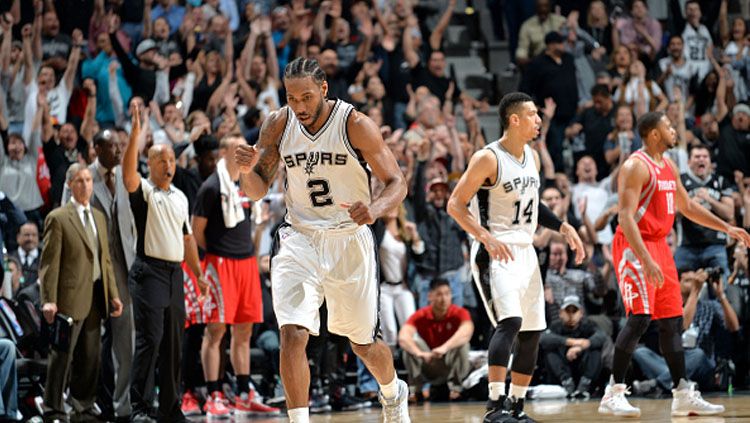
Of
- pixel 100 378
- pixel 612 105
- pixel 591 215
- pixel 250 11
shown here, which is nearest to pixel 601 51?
pixel 612 105

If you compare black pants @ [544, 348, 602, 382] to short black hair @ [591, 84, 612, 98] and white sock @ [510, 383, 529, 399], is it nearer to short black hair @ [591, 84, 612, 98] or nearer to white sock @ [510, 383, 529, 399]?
white sock @ [510, 383, 529, 399]

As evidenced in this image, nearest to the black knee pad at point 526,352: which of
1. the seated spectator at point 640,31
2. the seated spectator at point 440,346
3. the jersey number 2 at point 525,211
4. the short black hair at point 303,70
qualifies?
the jersey number 2 at point 525,211

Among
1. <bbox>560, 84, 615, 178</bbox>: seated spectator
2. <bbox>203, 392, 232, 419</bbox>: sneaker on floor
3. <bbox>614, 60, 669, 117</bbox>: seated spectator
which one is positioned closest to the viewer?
<bbox>203, 392, 232, 419</bbox>: sneaker on floor

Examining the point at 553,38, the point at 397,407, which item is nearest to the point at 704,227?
the point at 553,38

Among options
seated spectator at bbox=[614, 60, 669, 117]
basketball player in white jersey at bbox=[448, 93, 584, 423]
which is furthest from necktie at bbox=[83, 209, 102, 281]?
seated spectator at bbox=[614, 60, 669, 117]

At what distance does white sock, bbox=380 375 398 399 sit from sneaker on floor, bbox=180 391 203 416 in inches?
158

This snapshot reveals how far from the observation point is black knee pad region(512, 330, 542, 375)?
7.72 metres

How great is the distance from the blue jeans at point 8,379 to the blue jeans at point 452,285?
4.50 meters

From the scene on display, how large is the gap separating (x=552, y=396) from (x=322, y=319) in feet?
7.98

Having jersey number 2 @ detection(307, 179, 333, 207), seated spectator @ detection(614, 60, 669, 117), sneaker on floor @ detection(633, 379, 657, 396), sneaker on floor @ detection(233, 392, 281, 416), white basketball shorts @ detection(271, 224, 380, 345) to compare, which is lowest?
sneaker on floor @ detection(633, 379, 657, 396)

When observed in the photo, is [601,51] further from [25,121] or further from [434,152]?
[25,121]

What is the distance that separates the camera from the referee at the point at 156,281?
8617mm

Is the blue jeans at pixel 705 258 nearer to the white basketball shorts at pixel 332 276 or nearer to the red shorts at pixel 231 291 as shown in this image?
the red shorts at pixel 231 291

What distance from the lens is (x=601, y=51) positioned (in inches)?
622
